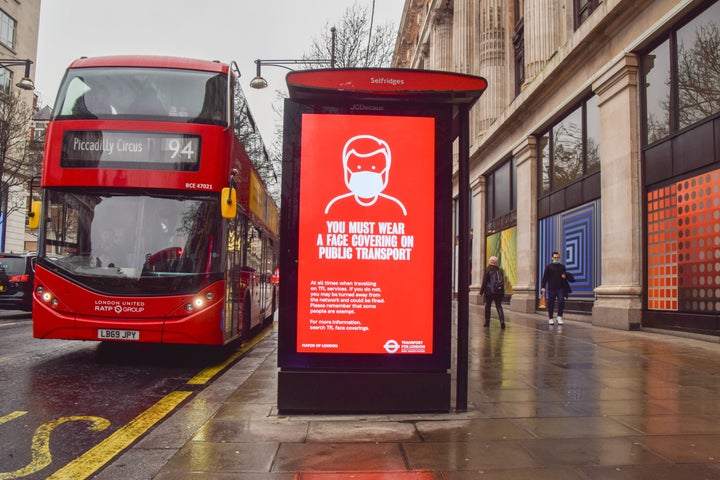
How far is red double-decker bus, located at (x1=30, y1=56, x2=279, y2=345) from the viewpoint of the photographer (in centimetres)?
746

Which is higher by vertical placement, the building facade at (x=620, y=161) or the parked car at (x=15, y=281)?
the building facade at (x=620, y=161)

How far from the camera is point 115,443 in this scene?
4.24m

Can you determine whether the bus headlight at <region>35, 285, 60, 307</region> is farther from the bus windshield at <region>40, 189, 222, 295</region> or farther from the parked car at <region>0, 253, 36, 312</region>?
the parked car at <region>0, 253, 36, 312</region>

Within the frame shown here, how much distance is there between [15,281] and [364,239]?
1431 centimetres

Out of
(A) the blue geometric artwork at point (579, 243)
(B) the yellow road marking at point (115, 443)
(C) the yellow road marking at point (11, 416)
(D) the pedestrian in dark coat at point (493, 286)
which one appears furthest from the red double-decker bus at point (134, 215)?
(A) the blue geometric artwork at point (579, 243)

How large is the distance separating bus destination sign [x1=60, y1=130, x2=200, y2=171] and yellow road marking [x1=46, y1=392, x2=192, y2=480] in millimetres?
3301

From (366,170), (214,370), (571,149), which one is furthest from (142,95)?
(571,149)

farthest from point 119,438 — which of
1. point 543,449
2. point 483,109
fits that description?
point 483,109

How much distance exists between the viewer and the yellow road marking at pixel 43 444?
3.56m

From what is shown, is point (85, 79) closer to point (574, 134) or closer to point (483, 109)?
point (574, 134)

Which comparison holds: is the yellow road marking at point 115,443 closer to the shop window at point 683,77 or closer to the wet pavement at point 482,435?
the wet pavement at point 482,435

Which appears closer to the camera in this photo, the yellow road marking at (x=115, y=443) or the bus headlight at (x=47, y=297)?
the yellow road marking at (x=115, y=443)

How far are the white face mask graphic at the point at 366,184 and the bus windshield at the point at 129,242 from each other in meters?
3.49

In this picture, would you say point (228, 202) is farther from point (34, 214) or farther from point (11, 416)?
point (11, 416)
